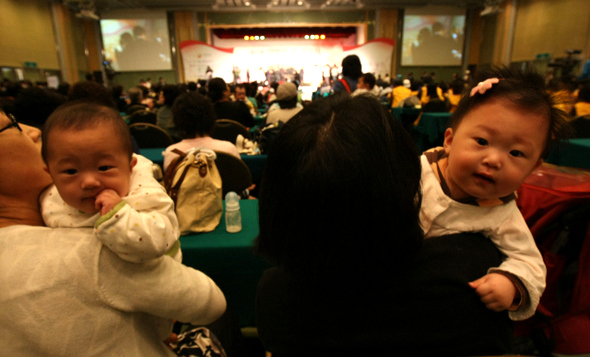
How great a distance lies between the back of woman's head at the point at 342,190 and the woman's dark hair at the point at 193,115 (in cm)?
185

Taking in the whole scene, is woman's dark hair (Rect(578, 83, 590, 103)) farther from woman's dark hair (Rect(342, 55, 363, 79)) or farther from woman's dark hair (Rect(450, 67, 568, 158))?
woman's dark hair (Rect(450, 67, 568, 158))

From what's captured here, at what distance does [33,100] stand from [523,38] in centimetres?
1487

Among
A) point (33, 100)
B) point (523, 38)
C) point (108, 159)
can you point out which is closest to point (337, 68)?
point (523, 38)

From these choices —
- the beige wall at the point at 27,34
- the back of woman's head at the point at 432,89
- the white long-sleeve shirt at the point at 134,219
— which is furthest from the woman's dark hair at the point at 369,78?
the beige wall at the point at 27,34

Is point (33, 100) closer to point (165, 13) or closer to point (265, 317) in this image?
point (265, 317)

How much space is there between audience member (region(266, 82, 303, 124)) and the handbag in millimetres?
1907


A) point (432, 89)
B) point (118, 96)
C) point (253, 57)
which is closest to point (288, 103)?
point (118, 96)

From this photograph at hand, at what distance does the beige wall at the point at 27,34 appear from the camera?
978cm

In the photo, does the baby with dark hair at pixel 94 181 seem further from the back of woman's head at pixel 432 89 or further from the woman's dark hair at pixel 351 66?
the back of woman's head at pixel 432 89

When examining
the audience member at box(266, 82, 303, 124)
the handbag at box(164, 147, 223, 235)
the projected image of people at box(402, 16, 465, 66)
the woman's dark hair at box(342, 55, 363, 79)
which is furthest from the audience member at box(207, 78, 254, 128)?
the projected image of people at box(402, 16, 465, 66)

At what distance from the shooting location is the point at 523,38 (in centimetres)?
1178

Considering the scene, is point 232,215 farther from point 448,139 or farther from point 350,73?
point 350,73

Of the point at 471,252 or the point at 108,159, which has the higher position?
the point at 108,159

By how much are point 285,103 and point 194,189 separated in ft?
7.14
